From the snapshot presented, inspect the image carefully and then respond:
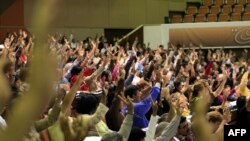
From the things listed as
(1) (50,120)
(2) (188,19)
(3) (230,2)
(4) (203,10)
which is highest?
(3) (230,2)

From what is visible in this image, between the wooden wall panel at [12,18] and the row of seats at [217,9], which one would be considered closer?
the wooden wall panel at [12,18]

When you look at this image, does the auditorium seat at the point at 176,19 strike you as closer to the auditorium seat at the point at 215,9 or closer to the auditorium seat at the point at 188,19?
the auditorium seat at the point at 188,19

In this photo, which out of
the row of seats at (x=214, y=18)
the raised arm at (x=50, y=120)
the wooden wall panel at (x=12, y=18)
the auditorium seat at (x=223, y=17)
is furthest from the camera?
the auditorium seat at (x=223, y=17)

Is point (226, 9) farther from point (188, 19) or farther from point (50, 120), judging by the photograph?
point (50, 120)

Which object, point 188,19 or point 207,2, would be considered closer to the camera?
point 188,19

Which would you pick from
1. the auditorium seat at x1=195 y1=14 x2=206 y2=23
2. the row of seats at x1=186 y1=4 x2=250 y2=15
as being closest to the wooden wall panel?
the auditorium seat at x1=195 y1=14 x2=206 y2=23

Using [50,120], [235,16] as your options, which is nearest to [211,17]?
[235,16]

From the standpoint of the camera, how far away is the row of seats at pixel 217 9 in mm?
18203

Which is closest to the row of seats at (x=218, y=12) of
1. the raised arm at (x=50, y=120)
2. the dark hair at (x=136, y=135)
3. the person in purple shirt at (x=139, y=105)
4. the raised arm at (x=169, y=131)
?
the person in purple shirt at (x=139, y=105)

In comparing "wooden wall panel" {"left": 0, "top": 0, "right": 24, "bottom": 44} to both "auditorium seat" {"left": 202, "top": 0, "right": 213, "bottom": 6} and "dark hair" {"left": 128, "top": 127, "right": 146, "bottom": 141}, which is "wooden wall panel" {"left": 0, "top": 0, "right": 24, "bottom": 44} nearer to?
"auditorium seat" {"left": 202, "top": 0, "right": 213, "bottom": 6}

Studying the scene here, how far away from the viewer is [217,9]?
18.7m

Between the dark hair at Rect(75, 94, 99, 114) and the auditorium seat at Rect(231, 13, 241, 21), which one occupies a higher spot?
the auditorium seat at Rect(231, 13, 241, 21)

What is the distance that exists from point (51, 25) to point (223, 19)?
17768 mm

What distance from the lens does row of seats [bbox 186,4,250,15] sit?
1820 cm
